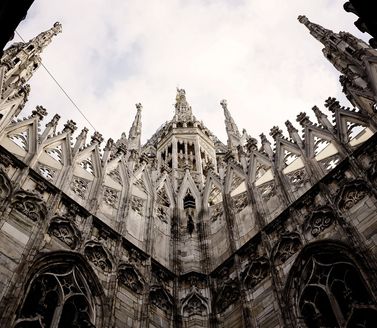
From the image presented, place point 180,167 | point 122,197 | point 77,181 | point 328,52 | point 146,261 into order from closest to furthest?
point 146,261 → point 77,181 → point 122,197 → point 328,52 → point 180,167

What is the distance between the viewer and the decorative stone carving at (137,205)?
48.0 feet

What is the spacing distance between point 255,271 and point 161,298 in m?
2.44

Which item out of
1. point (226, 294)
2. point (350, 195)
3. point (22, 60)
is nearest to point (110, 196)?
point (226, 294)

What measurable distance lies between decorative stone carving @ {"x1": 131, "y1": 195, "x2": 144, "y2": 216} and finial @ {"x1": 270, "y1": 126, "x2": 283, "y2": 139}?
15.6 ft

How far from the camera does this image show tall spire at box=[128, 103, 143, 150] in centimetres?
2147

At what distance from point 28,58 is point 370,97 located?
36.2 ft

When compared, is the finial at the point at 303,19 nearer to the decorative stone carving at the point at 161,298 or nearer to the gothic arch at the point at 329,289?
the gothic arch at the point at 329,289

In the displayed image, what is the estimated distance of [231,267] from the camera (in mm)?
12750

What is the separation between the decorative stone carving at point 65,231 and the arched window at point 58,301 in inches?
26.5

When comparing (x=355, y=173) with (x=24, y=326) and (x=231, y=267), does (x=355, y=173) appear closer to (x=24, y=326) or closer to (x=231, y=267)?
(x=231, y=267)

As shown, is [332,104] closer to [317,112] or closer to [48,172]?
[317,112]

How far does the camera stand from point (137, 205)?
14.9 metres

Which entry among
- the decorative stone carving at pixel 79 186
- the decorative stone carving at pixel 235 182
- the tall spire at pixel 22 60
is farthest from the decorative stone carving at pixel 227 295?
the tall spire at pixel 22 60

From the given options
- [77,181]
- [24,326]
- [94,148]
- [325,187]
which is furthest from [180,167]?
[24,326]
